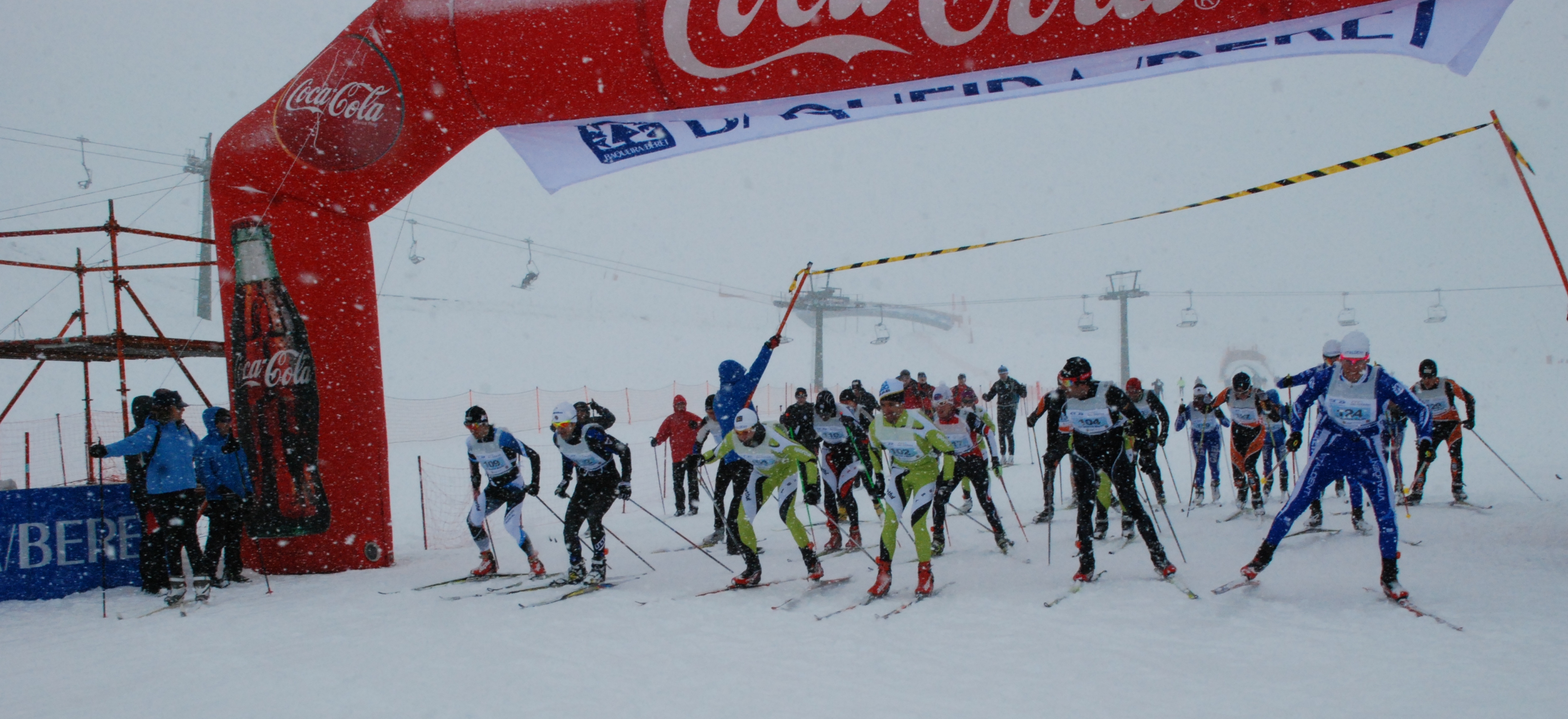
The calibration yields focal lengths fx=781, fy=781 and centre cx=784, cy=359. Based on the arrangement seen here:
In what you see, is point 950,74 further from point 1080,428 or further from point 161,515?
point 161,515

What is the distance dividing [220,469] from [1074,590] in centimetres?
762

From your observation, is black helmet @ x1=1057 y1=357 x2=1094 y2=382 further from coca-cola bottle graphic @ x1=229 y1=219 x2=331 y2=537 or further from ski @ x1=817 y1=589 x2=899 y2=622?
coca-cola bottle graphic @ x1=229 y1=219 x2=331 y2=537

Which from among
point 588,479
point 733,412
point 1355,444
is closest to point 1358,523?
point 1355,444

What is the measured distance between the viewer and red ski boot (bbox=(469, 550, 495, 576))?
24.2 ft

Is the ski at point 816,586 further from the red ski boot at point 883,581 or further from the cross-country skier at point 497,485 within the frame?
the cross-country skier at point 497,485

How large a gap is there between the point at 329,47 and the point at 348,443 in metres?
3.68

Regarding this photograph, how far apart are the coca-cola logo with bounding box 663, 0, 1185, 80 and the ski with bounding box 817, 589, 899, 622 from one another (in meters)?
4.13

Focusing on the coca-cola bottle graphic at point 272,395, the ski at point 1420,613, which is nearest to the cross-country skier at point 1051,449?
the ski at point 1420,613

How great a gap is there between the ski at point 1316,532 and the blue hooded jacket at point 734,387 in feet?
17.2

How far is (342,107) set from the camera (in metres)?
6.97

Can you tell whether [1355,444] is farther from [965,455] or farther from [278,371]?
[278,371]

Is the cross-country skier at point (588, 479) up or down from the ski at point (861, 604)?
up

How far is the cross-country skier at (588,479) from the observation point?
270 inches

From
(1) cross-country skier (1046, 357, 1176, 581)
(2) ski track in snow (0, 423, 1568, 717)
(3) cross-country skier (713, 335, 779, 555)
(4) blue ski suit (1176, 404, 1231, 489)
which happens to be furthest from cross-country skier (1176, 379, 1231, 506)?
(3) cross-country skier (713, 335, 779, 555)
